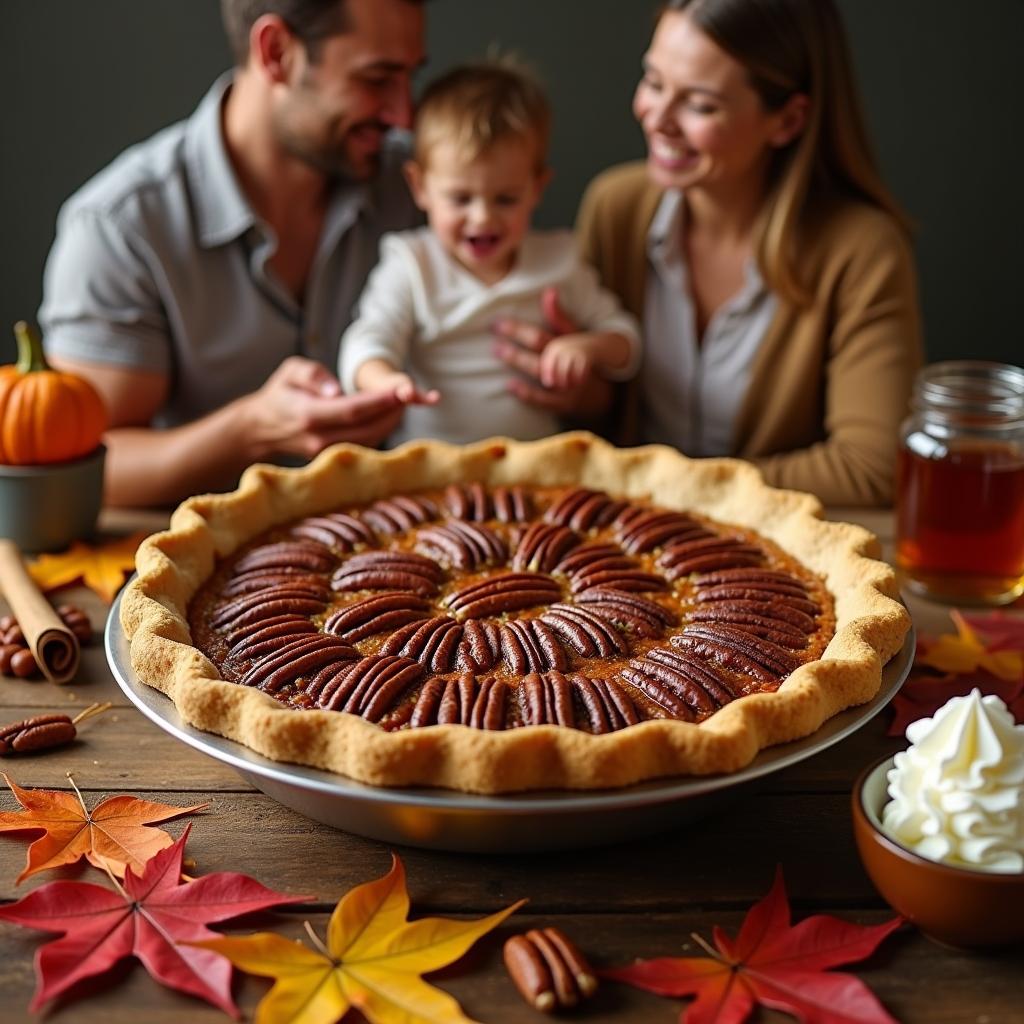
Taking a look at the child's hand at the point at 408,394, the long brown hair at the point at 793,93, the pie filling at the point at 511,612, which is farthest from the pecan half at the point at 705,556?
the long brown hair at the point at 793,93

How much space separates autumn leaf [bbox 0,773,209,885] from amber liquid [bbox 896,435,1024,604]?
151 cm

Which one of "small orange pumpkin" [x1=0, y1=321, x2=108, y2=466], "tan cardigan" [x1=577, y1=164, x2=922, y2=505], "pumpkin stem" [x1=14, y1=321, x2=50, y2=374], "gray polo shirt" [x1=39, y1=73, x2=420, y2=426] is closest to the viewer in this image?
"small orange pumpkin" [x1=0, y1=321, x2=108, y2=466]

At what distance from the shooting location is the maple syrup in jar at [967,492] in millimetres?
2459

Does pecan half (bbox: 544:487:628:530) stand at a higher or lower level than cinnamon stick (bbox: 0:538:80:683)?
higher

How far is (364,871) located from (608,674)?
1.45ft

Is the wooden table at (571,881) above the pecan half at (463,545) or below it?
below

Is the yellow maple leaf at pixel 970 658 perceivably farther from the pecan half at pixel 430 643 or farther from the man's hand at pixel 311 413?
the man's hand at pixel 311 413

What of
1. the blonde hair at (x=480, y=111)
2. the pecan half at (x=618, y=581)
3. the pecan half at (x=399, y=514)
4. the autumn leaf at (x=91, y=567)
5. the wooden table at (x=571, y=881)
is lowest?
the autumn leaf at (x=91, y=567)

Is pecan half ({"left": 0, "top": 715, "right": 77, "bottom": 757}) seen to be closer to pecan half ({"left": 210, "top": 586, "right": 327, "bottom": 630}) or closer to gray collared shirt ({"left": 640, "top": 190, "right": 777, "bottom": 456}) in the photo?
pecan half ({"left": 210, "top": 586, "right": 327, "bottom": 630})

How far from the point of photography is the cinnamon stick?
6.97ft

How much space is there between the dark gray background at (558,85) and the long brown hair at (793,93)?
1.30 m

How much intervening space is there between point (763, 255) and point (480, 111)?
85cm

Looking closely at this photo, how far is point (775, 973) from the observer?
1.43 m

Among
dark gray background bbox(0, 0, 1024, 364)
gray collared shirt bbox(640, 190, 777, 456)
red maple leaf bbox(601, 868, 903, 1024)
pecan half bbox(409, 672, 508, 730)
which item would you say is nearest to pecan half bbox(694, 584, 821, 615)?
pecan half bbox(409, 672, 508, 730)
